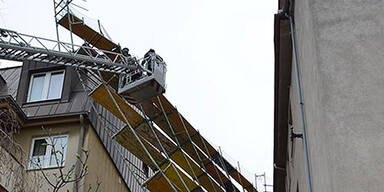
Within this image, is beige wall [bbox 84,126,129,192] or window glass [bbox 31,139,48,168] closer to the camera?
window glass [bbox 31,139,48,168]

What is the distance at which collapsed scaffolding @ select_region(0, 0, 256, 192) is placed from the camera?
54.3 ft

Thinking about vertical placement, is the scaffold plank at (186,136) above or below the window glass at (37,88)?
below

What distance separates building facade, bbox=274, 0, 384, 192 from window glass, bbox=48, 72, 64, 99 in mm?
13361

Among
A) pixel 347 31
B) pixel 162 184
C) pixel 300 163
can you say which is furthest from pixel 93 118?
pixel 347 31

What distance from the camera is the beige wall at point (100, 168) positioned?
1901 centimetres

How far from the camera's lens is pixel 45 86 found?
68.0ft

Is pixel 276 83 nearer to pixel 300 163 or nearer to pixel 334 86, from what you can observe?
pixel 300 163

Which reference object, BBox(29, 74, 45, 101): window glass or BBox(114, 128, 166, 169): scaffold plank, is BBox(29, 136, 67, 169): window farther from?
BBox(114, 128, 166, 169): scaffold plank

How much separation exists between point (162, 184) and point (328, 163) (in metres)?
10.0

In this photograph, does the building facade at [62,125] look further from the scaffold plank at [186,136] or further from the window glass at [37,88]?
the scaffold plank at [186,136]

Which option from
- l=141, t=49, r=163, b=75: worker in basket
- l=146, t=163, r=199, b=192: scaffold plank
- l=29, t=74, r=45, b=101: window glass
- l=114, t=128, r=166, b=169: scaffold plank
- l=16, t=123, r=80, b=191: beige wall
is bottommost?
l=146, t=163, r=199, b=192: scaffold plank

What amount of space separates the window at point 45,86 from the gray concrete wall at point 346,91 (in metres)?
14.0

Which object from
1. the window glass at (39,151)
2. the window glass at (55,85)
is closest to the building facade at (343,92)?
the window glass at (39,151)

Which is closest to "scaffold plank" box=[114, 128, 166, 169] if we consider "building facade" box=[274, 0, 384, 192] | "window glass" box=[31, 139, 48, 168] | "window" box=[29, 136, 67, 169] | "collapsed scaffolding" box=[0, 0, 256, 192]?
"collapsed scaffolding" box=[0, 0, 256, 192]
